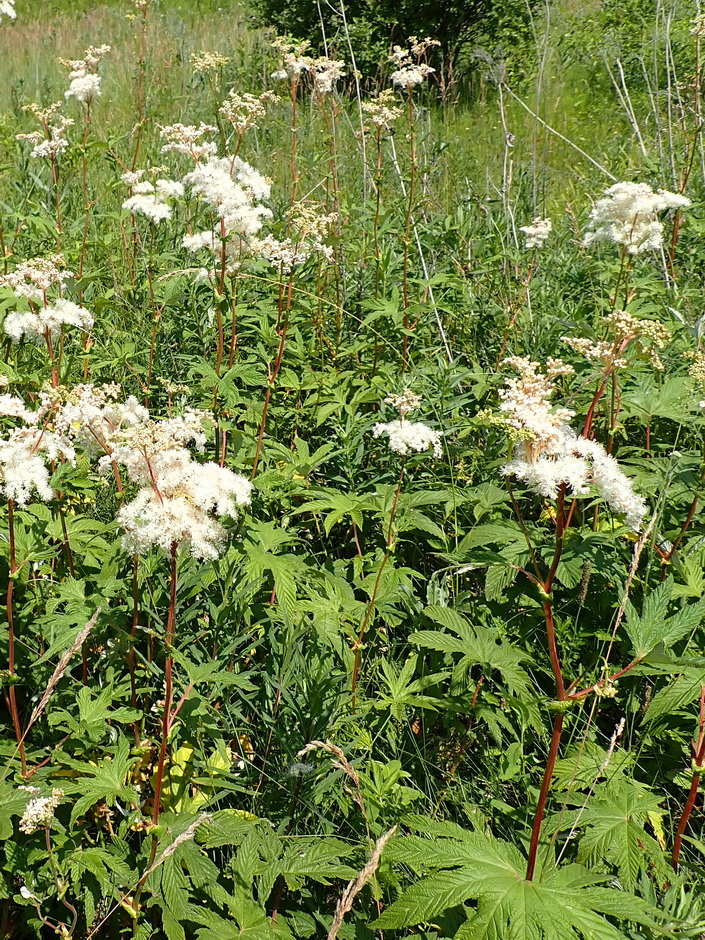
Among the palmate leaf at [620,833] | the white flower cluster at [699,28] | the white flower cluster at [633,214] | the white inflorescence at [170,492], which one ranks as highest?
the white flower cluster at [699,28]

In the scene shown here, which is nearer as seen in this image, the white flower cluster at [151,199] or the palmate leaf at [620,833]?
the palmate leaf at [620,833]

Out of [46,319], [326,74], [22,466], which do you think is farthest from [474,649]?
[326,74]

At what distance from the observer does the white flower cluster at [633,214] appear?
2.70m

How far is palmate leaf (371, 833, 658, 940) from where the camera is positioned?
1396mm

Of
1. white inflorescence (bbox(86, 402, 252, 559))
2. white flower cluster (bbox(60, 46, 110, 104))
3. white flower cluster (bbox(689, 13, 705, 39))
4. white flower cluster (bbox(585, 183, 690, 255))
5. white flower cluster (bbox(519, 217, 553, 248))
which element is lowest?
white inflorescence (bbox(86, 402, 252, 559))

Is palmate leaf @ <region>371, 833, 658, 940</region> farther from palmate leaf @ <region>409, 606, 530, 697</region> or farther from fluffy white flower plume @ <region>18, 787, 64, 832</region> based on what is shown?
fluffy white flower plume @ <region>18, 787, 64, 832</region>

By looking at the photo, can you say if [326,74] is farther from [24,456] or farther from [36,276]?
[24,456]

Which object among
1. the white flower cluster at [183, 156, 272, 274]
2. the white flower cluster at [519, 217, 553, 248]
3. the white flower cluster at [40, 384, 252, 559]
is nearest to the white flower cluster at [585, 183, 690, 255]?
the white flower cluster at [519, 217, 553, 248]

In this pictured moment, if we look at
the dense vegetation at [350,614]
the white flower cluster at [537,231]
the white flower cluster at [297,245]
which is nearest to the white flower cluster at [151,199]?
the dense vegetation at [350,614]

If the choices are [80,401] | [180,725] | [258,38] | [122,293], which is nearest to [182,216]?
[122,293]

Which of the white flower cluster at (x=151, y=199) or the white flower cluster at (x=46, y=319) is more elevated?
the white flower cluster at (x=151, y=199)

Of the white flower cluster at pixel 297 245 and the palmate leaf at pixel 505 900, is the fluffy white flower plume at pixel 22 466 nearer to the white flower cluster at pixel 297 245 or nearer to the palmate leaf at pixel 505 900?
the palmate leaf at pixel 505 900

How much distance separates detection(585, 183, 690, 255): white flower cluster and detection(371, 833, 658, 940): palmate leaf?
206cm

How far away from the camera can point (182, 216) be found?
4641mm
